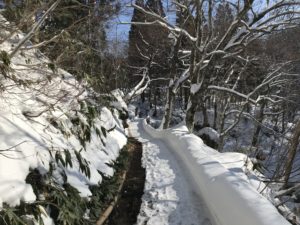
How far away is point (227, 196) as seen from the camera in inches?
185

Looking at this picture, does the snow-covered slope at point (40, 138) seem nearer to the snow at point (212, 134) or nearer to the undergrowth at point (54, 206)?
the undergrowth at point (54, 206)

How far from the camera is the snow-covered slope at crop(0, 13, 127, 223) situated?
12.2 feet

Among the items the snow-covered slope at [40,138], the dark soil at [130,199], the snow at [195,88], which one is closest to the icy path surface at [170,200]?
the dark soil at [130,199]

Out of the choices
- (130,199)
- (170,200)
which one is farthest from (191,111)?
(170,200)

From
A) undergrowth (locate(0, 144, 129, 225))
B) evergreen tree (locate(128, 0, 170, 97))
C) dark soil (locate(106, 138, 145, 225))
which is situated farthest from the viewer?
evergreen tree (locate(128, 0, 170, 97))

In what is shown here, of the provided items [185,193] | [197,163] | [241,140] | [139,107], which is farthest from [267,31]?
[139,107]

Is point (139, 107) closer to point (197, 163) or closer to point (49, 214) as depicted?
point (197, 163)

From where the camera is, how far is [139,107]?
4528 centimetres

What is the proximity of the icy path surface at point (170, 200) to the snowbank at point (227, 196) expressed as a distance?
0.18 m

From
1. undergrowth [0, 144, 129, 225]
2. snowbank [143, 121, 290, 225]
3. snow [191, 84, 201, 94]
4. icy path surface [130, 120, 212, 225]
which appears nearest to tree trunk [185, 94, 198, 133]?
snow [191, 84, 201, 94]

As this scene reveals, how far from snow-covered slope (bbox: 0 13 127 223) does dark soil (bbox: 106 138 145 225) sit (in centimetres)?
55

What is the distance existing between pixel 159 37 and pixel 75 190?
729 inches

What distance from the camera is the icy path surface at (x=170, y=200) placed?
5.09 metres

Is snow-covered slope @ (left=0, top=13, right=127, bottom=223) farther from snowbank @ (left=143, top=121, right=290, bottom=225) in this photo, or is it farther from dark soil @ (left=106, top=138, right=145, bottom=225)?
snowbank @ (left=143, top=121, right=290, bottom=225)
